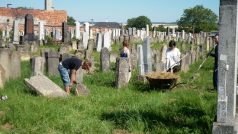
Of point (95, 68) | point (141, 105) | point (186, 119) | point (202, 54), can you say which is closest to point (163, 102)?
point (141, 105)

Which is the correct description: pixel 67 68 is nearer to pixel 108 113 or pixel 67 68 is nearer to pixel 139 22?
pixel 108 113

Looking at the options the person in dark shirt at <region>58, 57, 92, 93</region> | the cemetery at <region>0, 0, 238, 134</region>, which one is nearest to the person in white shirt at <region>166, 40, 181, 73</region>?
the cemetery at <region>0, 0, 238, 134</region>

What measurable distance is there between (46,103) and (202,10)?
303ft

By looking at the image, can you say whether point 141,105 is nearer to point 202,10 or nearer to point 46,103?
point 46,103

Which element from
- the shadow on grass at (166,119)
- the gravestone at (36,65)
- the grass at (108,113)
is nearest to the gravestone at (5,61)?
the gravestone at (36,65)

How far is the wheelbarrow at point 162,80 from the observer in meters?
11.2

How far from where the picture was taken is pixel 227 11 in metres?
6.25

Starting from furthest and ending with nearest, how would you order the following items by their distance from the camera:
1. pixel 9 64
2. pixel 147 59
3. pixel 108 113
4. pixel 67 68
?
pixel 147 59 → pixel 9 64 → pixel 67 68 → pixel 108 113

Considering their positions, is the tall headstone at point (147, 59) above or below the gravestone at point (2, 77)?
above

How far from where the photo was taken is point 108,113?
28.1 ft

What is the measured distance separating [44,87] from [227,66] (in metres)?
5.23

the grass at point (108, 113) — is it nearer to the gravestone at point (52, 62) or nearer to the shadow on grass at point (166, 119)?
the shadow on grass at point (166, 119)

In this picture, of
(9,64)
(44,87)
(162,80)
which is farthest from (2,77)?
(162,80)

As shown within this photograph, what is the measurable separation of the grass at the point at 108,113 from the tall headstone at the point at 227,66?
2.55 ft
